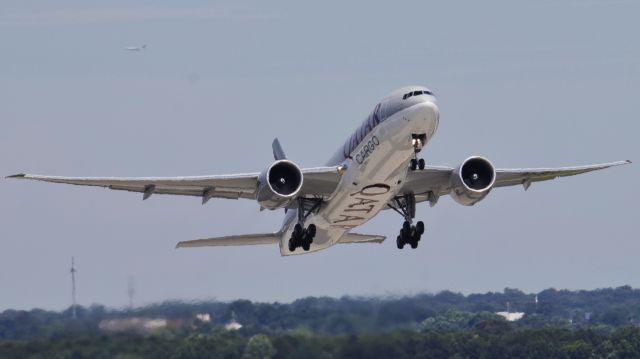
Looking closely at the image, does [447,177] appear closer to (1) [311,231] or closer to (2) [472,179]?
(2) [472,179]

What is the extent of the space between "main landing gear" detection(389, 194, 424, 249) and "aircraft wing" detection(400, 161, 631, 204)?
17.6 inches

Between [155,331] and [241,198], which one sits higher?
[241,198]

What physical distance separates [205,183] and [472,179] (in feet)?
30.8

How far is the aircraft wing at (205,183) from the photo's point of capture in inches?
2088

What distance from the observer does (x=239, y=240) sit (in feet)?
198

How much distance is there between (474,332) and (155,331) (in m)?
14.4

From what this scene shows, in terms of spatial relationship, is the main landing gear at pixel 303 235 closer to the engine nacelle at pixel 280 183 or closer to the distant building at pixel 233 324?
the engine nacelle at pixel 280 183

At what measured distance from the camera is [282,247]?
60656 millimetres

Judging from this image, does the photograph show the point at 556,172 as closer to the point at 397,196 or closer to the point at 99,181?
the point at 397,196

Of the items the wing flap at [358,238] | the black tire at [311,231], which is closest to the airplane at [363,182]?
the black tire at [311,231]

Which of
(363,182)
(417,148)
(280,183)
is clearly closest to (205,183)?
(280,183)

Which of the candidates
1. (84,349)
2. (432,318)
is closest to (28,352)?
(84,349)

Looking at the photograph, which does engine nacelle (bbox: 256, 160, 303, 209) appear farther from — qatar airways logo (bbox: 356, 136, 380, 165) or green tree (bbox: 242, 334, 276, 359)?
green tree (bbox: 242, 334, 276, 359)

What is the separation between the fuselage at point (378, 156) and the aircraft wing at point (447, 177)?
1541 mm
